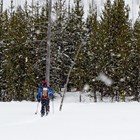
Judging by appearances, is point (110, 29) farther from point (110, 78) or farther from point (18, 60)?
point (18, 60)

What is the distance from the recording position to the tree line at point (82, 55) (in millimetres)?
33375

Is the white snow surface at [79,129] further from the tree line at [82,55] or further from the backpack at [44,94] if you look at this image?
the tree line at [82,55]

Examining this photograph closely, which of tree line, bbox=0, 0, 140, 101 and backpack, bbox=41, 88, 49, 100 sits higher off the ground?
tree line, bbox=0, 0, 140, 101

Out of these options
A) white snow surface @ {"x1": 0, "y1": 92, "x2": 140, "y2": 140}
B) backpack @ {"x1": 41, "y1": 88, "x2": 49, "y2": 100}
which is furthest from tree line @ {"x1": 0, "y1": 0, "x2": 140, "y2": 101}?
white snow surface @ {"x1": 0, "y1": 92, "x2": 140, "y2": 140}

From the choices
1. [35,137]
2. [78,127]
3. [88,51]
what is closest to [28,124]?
[78,127]

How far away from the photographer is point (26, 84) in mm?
36000

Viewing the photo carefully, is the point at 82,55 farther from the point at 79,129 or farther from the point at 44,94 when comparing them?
the point at 79,129

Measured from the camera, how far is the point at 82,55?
36.5 metres

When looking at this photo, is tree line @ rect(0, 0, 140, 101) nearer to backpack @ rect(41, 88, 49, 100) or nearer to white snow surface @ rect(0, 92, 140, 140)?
backpack @ rect(41, 88, 49, 100)

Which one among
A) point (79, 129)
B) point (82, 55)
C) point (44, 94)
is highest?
point (82, 55)

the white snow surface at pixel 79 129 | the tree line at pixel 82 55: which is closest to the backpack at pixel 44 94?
the white snow surface at pixel 79 129

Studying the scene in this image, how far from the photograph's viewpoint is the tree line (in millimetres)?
33375

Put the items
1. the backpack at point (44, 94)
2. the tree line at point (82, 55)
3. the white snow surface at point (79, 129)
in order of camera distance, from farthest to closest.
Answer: the tree line at point (82, 55)
the backpack at point (44, 94)
the white snow surface at point (79, 129)

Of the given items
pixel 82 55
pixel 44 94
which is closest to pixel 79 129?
pixel 44 94
